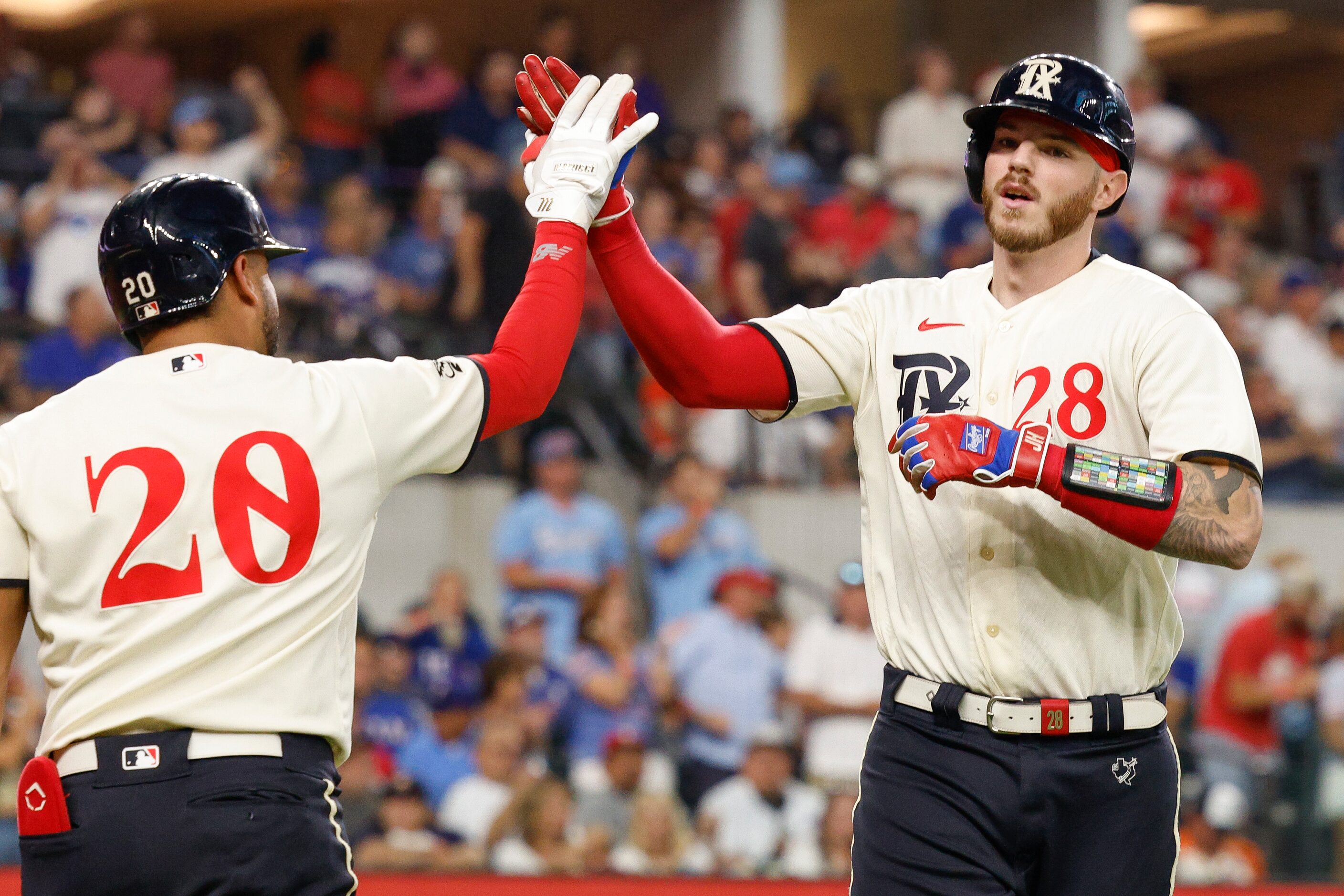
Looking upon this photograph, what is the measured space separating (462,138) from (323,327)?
84.0 inches

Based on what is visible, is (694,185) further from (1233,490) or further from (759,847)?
(1233,490)

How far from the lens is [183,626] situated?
275cm

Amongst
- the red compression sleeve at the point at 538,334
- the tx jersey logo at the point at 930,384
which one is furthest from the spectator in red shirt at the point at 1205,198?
the red compression sleeve at the point at 538,334

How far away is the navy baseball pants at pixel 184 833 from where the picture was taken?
267 centimetres

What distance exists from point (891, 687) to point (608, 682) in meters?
4.52

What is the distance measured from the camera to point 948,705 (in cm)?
321

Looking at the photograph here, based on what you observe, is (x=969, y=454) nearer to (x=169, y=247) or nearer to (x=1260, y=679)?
(x=169, y=247)

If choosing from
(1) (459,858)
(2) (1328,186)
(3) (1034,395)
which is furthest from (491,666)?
(2) (1328,186)

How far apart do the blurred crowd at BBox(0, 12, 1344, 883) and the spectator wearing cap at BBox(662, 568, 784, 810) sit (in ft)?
0.05

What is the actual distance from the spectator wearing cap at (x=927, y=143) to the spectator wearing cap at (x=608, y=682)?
15.5 feet

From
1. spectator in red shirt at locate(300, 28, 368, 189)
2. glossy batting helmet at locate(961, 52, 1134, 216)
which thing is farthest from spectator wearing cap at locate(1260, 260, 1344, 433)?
glossy batting helmet at locate(961, 52, 1134, 216)

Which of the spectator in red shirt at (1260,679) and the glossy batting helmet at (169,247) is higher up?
the glossy batting helmet at (169,247)

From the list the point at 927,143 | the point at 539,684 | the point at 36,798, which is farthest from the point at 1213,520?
the point at 927,143

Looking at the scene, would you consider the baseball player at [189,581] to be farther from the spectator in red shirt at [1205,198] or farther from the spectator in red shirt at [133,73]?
the spectator in red shirt at [1205,198]
